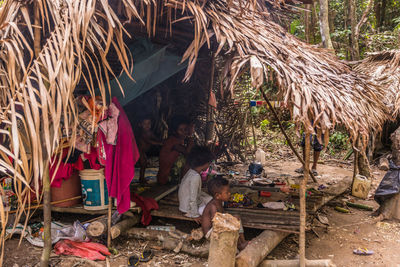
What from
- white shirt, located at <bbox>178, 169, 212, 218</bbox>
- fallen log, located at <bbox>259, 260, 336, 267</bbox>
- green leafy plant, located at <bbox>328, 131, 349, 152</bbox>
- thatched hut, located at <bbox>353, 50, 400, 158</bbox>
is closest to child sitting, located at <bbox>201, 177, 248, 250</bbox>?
white shirt, located at <bbox>178, 169, 212, 218</bbox>

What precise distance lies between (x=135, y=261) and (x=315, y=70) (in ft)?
9.44

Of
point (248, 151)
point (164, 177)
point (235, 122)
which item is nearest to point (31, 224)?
point (164, 177)

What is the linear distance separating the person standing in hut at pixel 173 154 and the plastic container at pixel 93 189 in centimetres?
132

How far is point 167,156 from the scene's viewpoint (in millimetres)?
5031

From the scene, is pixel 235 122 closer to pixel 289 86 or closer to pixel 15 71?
pixel 289 86

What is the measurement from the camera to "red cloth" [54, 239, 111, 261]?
330 centimetres

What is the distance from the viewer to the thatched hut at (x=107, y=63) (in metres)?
1.94

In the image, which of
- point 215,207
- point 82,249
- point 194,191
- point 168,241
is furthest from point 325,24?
point 82,249

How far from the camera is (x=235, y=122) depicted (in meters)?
6.93

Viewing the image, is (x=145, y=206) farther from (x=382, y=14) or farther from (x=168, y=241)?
(x=382, y=14)

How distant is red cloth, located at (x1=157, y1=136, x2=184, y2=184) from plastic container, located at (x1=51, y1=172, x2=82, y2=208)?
137 centimetres

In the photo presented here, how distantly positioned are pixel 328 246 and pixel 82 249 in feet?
9.40

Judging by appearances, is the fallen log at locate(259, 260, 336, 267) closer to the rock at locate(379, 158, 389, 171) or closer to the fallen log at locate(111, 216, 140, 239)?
the fallen log at locate(111, 216, 140, 239)

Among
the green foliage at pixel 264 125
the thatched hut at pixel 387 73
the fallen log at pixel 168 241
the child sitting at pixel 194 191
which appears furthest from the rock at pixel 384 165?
the fallen log at pixel 168 241
